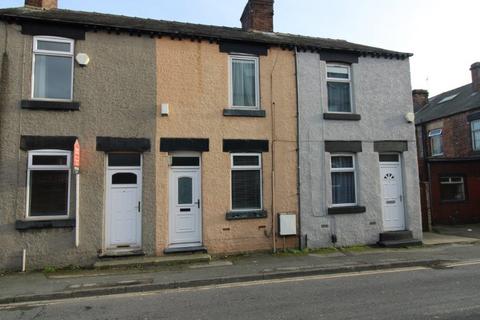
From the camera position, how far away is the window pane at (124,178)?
32.0ft

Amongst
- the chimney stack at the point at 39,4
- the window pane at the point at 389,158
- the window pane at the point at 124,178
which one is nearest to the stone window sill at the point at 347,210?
the window pane at the point at 389,158

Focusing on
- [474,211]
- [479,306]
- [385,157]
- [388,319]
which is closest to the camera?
[388,319]

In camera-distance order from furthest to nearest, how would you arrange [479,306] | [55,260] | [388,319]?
[55,260]
[479,306]
[388,319]

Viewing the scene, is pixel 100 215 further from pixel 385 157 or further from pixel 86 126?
pixel 385 157

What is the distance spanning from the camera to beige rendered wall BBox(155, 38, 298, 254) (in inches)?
400

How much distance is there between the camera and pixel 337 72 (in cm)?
1199

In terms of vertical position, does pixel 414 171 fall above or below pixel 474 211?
above

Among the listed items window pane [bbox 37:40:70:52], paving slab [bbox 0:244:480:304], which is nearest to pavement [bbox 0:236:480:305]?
paving slab [bbox 0:244:480:304]

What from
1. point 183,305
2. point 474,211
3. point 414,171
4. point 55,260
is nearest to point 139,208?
point 55,260

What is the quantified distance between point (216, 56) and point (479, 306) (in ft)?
28.0

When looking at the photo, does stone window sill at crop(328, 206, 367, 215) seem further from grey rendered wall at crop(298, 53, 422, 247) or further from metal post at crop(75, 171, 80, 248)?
metal post at crop(75, 171, 80, 248)

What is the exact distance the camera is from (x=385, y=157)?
40.0 feet

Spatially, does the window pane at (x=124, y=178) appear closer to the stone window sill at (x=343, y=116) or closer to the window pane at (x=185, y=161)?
the window pane at (x=185, y=161)

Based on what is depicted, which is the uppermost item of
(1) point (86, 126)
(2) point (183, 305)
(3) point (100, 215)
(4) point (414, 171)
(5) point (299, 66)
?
(5) point (299, 66)
